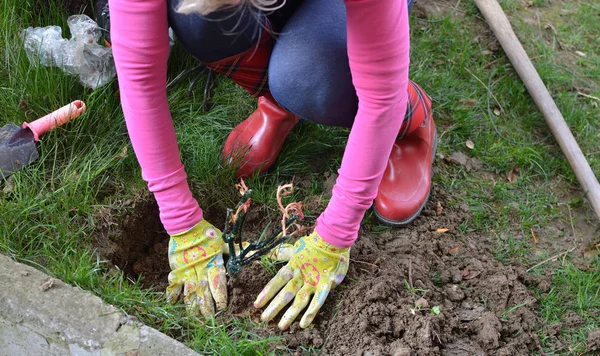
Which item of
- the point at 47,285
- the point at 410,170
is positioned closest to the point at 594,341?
the point at 410,170

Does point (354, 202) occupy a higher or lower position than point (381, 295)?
higher

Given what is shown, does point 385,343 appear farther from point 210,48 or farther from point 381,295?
point 210,48

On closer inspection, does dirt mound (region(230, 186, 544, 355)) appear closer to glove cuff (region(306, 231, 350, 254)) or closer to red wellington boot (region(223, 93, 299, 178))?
glove cuff (region(306, 231, 350, 254))

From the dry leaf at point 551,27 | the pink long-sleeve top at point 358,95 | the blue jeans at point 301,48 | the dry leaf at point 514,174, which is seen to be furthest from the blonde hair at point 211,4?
the dry leaf at point 551,27

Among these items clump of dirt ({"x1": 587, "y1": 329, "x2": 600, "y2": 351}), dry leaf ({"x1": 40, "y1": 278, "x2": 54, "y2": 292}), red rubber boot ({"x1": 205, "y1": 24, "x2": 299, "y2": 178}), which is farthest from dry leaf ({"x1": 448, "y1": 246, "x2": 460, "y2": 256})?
dry leaf ({"x1": 40, "y1": 278, "x2": 54, "y2": 292})

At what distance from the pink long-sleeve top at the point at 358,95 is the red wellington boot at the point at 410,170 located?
41 centimetres

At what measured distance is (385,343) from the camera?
183cm

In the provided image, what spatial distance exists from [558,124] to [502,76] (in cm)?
43

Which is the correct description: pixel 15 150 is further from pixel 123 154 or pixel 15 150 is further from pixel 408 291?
pixel 408 291

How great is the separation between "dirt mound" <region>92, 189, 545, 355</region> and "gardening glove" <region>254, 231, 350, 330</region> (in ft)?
0.18

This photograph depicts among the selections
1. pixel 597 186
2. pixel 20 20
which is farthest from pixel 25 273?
pixel 597 186

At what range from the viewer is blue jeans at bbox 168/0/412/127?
6.32 feet

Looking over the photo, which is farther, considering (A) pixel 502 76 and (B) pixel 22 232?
(A) pixel 502 76

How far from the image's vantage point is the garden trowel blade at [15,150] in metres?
2.17
